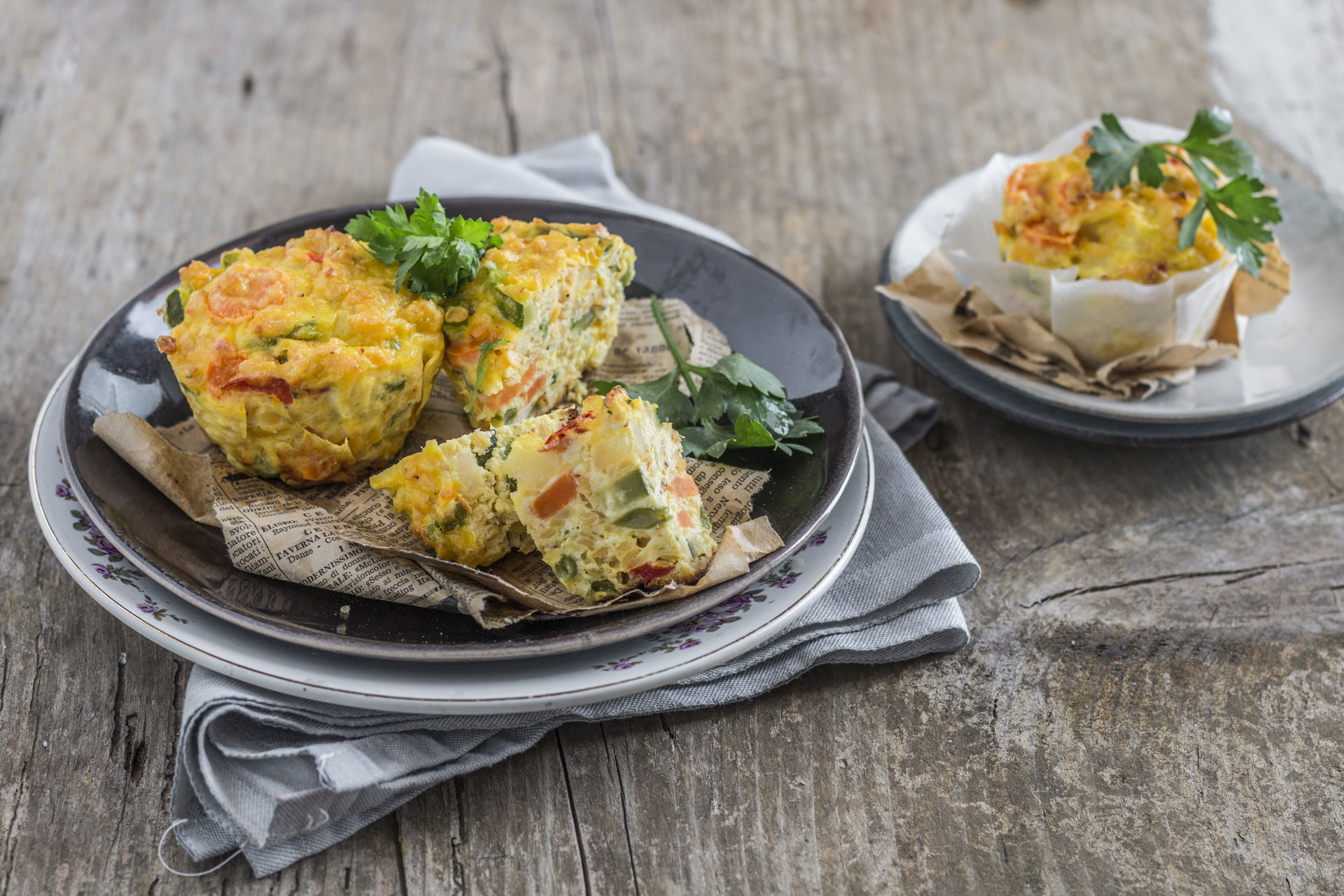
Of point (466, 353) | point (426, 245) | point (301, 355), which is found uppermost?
point (426, 245)

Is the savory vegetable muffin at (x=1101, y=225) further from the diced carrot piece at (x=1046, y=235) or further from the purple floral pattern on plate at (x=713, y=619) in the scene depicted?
the purple floral pattern on plate at (x=713, y=619)

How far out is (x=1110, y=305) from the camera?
4008mm

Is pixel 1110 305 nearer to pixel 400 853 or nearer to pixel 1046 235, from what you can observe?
pixel 1046 235

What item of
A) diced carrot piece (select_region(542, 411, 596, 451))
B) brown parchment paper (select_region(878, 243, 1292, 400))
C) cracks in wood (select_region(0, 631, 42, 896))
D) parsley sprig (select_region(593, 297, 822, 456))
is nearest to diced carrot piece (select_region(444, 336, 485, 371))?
parsley sprig (select_region(593, 297, 822, 456))

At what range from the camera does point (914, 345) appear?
422 centimetres

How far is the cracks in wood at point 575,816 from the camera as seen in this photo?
277 centimetres

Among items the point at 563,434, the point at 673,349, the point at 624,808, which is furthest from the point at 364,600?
the point at 673,349

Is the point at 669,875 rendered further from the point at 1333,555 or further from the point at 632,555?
the point at 1333,555

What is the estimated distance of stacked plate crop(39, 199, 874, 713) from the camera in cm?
273

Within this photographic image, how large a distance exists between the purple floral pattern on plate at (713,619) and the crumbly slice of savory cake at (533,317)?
34.2 inches

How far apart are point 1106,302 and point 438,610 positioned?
2582 millimetres

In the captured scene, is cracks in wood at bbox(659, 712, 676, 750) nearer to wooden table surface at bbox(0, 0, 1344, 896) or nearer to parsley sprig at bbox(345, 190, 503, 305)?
wooden table surface at bbox(0, 0, 1344, 896)

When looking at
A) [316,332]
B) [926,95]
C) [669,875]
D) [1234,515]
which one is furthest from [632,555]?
[926,95]

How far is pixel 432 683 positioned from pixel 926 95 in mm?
4709
